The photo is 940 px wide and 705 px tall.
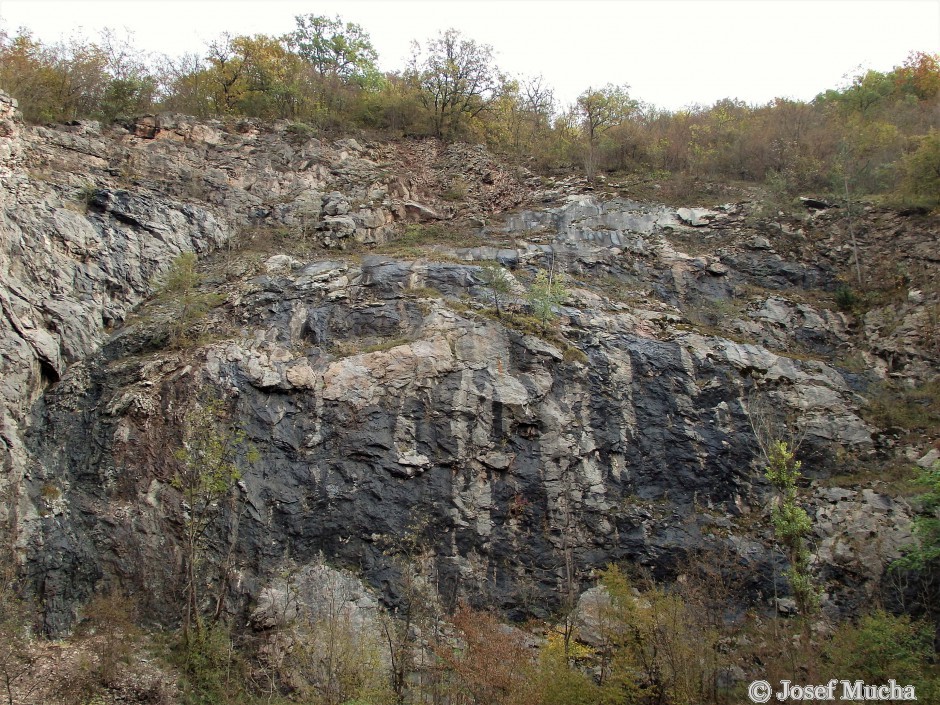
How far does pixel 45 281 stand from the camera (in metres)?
18.9

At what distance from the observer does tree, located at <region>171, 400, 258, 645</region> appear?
14867 millimetres

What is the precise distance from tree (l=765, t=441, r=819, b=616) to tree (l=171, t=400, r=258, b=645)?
13.8 metres

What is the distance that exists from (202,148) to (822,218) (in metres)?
26.8

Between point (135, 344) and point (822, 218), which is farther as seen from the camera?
point (822, 218)

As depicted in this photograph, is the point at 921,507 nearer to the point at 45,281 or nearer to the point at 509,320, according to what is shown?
the point at 509,320

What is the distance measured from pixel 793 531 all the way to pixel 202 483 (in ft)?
48.4

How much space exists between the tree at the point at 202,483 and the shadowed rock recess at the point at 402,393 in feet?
1.15

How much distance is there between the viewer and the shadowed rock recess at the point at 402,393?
1617 cm

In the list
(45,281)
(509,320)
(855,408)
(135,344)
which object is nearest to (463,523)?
(509,320)

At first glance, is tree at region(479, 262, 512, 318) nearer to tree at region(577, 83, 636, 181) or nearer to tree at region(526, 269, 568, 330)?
tree at region(526, 269, 568, 330)

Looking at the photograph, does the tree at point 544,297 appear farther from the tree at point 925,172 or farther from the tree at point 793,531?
the tree at point 925,172

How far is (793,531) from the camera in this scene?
52.4 ft
